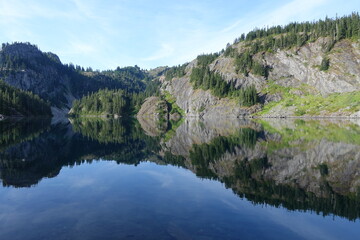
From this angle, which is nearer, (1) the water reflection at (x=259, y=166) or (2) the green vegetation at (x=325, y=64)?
(1) the water reflection at (x=259, y=166)

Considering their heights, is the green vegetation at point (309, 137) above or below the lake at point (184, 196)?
above

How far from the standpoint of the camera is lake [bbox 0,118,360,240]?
14.8m

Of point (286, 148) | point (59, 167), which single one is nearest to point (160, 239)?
point (59, 167)

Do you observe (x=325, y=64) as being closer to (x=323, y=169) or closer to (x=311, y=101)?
(x=311, y=101)

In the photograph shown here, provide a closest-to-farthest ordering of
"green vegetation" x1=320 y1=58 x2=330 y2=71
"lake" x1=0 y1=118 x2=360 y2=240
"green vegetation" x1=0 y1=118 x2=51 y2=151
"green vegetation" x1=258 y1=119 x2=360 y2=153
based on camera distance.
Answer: "lake" x1=0 y1=118 x2=360 y2=240, "green vegetation" x1=258 y1=119 x2=360 y2=153, "green vegetation" x1=0 y1=118 x2=51 y2=151, "green vegetation" x1=320 y1=58 x2=330 y2=71

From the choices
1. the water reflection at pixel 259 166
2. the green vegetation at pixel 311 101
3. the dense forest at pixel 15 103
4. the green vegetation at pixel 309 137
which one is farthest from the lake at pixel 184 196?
the dense forest at pixel 15 103

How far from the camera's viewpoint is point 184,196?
21.7 meters

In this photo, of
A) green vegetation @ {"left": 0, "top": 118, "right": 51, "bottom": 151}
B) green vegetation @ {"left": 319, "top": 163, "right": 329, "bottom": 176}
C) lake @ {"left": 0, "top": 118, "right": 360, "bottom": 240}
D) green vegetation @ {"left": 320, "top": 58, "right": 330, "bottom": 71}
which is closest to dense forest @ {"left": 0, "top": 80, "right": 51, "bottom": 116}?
green vegetation @ {"left": 0, "top": 118, "right": 51, "bottom": 151}

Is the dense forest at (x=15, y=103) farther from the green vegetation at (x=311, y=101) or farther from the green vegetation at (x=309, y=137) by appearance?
the green vegetation at (x=311, y=101)

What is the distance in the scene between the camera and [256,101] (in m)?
185

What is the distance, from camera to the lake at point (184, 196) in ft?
48.5

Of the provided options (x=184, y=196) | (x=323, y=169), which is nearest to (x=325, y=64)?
(x=323, y=169)

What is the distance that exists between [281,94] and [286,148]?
154 meters

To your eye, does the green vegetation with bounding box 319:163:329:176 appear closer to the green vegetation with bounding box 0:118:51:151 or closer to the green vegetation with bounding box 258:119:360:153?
the green vegetation with bounding box 258:119:360:153
